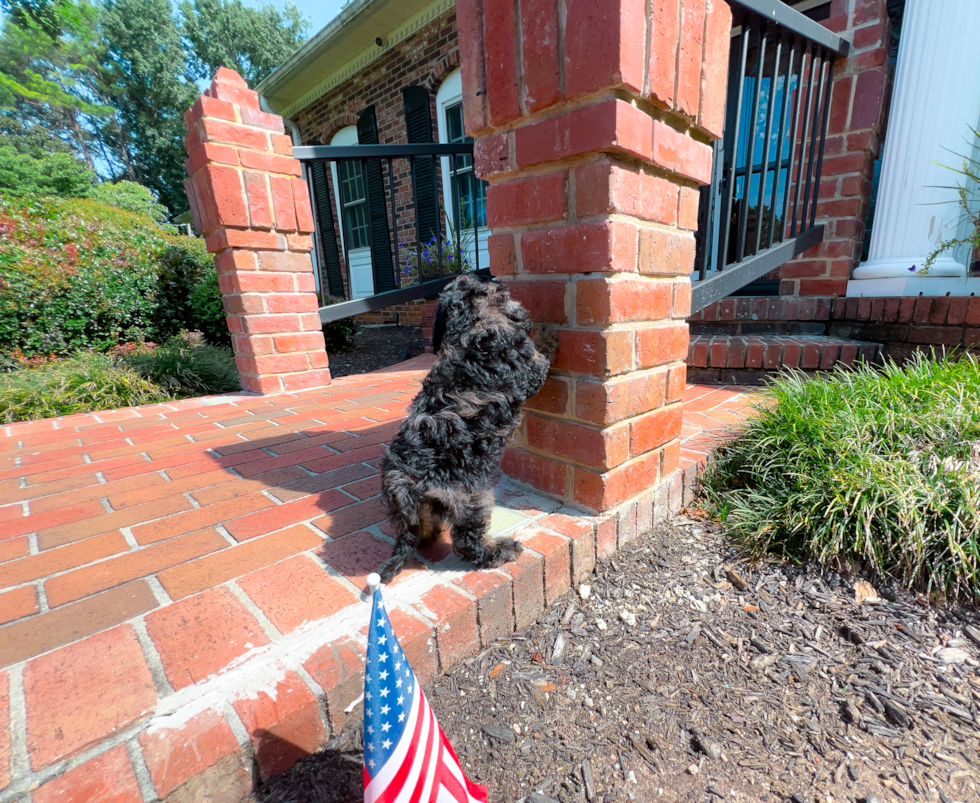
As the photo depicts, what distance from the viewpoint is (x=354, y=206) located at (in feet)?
32.4

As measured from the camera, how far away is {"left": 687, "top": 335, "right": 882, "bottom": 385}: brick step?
3.02 metres

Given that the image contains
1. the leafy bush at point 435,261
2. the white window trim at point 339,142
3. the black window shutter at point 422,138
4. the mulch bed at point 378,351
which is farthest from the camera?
the white window trim at point 339,142

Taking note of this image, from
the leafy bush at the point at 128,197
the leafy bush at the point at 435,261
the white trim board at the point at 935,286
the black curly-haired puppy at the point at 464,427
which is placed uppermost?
the leafy bush at the point at 128,197

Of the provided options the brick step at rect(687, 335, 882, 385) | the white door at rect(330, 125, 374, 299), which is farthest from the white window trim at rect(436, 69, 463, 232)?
the brick step at rect(687, 335, 882, 385)

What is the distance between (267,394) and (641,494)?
293cm

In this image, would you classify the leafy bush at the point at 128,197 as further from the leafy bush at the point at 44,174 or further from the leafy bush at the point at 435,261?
the leafy bush at the point at 435,261

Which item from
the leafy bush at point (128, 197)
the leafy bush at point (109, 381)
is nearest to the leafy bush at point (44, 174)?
the leafy bush at point (128, 197)

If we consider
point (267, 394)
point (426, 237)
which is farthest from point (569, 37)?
point (426, 237)

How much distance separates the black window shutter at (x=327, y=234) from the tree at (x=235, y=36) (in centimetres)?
1651

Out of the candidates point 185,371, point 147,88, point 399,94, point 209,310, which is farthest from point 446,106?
point 147,88

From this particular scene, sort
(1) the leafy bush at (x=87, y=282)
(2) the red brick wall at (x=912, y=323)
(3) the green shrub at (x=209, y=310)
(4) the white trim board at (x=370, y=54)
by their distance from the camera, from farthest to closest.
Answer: (4) the white trim board at (x=370, y=54) → (3) the green shrub at (x=209, y=310) → (1) the leafy bush at (x=87, y=282) → (2) the red brick wall at (x=912, y=323)

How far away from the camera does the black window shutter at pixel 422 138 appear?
7356mm

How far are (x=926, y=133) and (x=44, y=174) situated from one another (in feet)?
96.6

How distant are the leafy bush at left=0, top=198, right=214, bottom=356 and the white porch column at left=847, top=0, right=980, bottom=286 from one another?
6839 millimetres
